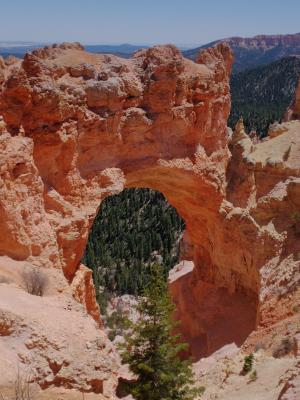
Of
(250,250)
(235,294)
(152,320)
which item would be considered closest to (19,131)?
(152,320)

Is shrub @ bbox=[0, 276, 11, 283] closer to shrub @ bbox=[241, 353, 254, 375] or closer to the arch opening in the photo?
Answer: shrub @ bbox=[241, 353, 254, 375]

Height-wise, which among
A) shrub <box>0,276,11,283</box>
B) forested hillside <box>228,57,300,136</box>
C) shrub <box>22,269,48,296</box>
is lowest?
shrub <box>22,269,48,296</box>

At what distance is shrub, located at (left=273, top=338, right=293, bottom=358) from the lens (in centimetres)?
1422

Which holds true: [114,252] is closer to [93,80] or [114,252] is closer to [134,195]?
[134,195]

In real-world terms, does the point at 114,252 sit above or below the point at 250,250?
below

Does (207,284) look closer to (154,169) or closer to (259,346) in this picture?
(154,169)

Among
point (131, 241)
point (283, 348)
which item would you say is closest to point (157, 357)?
point (283, 348)

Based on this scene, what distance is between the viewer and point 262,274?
21.1 meters

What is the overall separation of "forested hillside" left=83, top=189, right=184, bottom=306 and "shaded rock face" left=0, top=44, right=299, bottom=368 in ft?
60.4

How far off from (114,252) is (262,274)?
1208 inches

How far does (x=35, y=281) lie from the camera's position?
43.5ft

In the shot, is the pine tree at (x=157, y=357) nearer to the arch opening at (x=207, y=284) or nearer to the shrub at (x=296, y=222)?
the arch opening at (x=207, y=284)

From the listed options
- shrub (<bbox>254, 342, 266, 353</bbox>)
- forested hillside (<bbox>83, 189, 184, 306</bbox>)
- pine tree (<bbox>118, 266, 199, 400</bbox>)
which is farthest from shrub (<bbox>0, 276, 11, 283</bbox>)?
forested hillside (<bbox>83, 189, 184, 306</bbox>)

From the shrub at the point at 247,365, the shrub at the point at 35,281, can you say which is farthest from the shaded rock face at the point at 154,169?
the shrub at the point at 247,365
